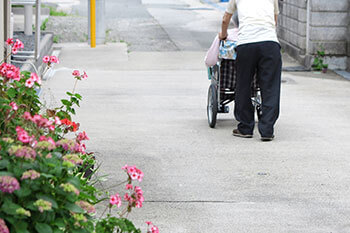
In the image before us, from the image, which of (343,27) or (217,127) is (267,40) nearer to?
(217,127)

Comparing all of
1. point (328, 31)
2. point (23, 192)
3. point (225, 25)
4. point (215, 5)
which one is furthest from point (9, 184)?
point (215, 5)

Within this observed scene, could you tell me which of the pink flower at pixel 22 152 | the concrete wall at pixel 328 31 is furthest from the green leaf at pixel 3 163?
the concrete wall at pixel 328 31

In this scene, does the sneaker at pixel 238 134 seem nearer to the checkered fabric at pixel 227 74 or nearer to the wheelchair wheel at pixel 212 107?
the wheelchair wheel at pixel 212 107

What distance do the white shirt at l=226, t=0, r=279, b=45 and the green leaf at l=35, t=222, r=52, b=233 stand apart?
507cm

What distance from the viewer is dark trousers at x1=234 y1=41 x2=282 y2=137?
827 centimetres

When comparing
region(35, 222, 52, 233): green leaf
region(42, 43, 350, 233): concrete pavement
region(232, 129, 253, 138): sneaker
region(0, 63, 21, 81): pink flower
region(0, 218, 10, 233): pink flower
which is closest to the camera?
region(0, 218, 10, 233): pink flower

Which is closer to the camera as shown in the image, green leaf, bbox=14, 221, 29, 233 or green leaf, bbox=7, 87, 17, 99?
green leaf, bbox=14, 221, 29, 233

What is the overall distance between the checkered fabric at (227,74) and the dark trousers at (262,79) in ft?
1.30

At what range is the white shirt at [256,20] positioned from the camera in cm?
830

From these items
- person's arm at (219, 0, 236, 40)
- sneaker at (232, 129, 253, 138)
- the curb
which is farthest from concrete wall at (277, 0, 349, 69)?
Answer: the curb

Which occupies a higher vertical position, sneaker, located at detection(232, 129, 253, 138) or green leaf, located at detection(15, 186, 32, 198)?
green leaf, located at detection(15, 186, 32, 198)

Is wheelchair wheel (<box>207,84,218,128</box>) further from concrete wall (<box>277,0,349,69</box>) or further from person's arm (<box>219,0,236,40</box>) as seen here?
concrete wall (<box>277,0,349,69</box>)

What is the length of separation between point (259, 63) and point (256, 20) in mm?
444

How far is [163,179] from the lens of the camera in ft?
22.5
